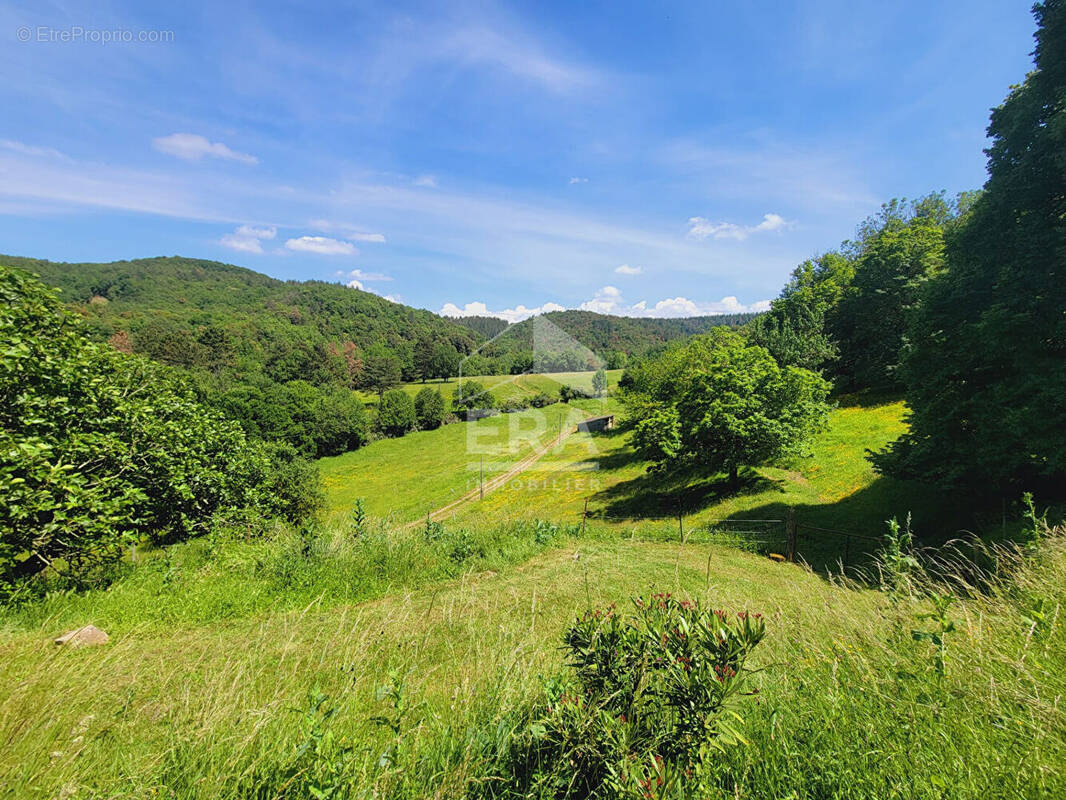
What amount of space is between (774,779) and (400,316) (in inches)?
5658

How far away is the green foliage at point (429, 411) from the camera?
6234cm

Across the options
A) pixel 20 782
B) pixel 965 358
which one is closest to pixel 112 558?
pixel 20 782

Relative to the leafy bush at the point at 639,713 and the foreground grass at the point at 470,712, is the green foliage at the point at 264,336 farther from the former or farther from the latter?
the leafy bush at the point at 639,713

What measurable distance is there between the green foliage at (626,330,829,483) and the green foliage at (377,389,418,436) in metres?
46.4

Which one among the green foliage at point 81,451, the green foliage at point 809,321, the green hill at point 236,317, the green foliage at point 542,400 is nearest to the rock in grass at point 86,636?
the green foliage at point 81,451

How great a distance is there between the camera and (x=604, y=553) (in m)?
11.0

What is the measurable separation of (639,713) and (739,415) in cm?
1717

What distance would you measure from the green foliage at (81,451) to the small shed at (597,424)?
130ft

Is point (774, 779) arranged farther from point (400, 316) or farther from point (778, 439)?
point (400, 316)

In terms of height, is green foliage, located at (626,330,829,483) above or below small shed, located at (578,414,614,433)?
above

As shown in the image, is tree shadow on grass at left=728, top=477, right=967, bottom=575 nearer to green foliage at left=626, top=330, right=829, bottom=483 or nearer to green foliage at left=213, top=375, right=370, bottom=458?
green foliage at left=626, top=330, right=829, bottom=483

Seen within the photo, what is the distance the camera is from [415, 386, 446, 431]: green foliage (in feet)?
205

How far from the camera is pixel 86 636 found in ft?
15.5

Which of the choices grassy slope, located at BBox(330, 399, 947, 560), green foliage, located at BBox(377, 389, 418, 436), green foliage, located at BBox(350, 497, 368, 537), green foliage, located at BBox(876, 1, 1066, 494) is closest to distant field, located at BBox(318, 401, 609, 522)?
grassy slope, located at BBox(330, 399, 947, 560)
